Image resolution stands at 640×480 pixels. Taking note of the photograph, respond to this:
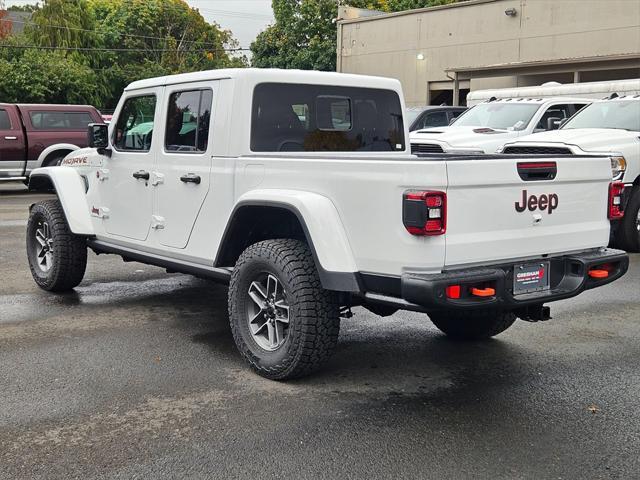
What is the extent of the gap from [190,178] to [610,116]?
7.40 metres

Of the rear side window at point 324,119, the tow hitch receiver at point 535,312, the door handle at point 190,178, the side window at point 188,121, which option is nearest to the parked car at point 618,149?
the rear side window at point 324,119

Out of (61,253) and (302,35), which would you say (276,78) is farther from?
(302,35)

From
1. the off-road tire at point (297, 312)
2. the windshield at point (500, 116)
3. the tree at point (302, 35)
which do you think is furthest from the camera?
the tree at point (302, 35)

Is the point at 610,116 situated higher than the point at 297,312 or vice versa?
the point at 610,116

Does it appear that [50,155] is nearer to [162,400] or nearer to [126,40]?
[162,400]

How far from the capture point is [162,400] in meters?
4.44

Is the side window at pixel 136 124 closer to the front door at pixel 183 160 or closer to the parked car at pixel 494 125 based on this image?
the front door at pixel 183 160

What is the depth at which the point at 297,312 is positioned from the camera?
14.8 ft

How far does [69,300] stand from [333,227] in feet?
11.6

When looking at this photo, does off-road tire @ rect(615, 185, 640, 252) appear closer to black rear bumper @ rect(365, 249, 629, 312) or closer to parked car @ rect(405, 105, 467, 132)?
black rear bumper @ rect(365, 249, 629, 312)

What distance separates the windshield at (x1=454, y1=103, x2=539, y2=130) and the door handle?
8.60 m

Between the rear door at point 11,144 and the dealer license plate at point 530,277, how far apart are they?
48.9 feet

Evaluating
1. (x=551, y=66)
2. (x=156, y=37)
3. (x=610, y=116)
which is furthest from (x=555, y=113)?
(x=156, y=37)

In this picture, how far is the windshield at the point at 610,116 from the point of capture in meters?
10.5
